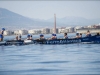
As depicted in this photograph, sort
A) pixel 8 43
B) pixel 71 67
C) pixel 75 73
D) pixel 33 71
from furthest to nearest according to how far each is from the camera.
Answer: pixel 8 43, pixel 71 67, pixel 33 71, pixel 75 73

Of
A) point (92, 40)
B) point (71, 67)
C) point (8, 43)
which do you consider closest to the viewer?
point (71, 67)

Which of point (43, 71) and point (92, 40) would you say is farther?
point (92, 40)

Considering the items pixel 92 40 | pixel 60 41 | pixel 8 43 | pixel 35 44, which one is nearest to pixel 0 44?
pixel 8 43

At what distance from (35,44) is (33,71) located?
27.2 meters

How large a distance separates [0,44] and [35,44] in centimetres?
593

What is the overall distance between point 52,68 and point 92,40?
2366 centimetres

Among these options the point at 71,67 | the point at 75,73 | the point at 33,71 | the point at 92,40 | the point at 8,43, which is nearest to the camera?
the point at 75,73

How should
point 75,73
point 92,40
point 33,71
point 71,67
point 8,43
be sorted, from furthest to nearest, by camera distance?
point 8,43 < point 92,40 < point 71,67 < point 33,71 < point 75,73

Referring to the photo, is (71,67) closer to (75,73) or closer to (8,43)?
(75,73)

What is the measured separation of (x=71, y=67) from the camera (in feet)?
49.4

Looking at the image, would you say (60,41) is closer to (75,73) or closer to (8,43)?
(8,43)

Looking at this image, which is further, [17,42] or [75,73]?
[17,42]

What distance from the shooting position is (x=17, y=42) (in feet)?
134

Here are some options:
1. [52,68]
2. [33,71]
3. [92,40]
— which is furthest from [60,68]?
[92,40]
